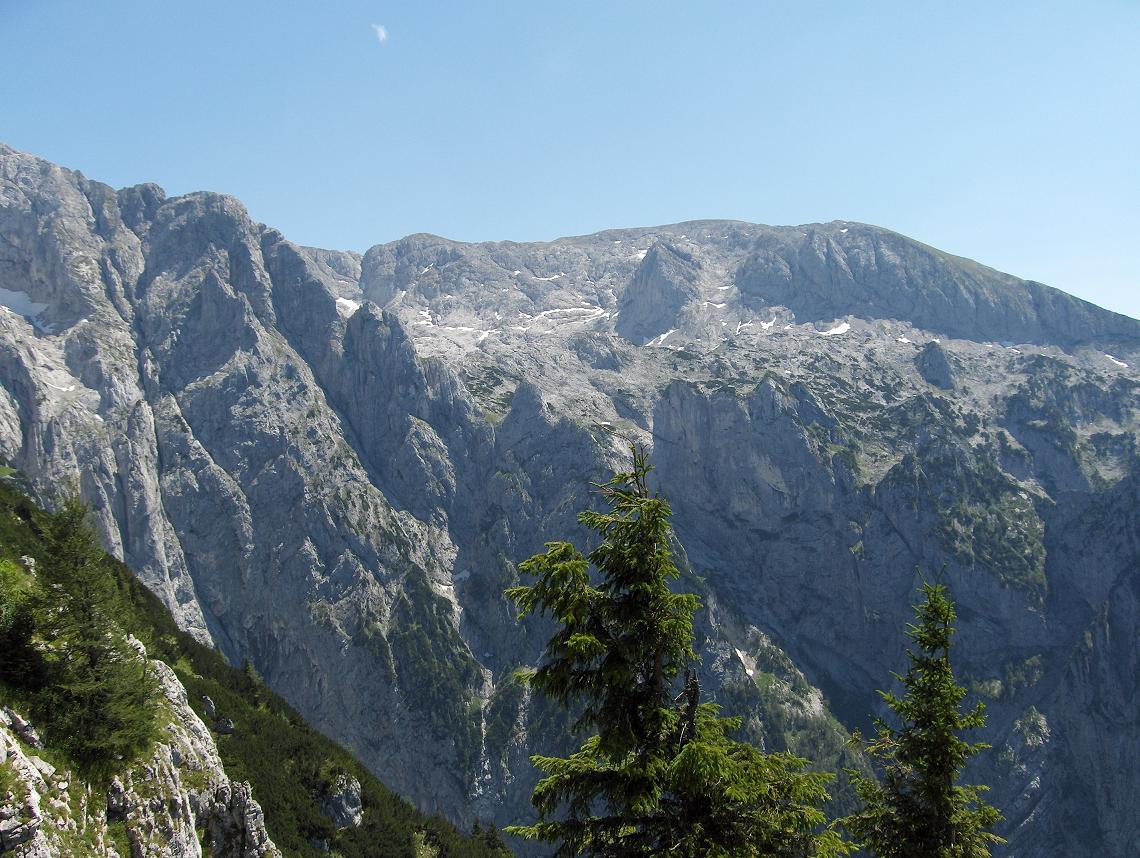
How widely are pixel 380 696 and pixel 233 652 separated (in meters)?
38.7

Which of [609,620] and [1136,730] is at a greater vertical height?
[609,620]

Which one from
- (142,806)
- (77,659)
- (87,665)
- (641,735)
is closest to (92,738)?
(87,665)

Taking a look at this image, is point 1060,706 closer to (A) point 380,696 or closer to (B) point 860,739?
(A) point 380,696

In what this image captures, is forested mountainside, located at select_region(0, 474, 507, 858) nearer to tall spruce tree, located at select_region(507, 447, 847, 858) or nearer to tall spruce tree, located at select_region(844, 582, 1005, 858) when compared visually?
tall spruce tree, located at select_region(507, 447, 847, 858)

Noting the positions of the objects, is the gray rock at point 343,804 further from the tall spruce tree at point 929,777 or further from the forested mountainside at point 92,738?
the tall spruce tree at point 929,777

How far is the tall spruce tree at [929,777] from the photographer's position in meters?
21.4

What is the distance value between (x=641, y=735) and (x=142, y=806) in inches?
1078

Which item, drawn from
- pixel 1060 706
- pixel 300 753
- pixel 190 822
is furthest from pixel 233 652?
pixel 1060 706

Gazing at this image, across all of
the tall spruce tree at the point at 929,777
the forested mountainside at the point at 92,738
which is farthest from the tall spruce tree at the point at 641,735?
the forested mountainside at the point at 92,738

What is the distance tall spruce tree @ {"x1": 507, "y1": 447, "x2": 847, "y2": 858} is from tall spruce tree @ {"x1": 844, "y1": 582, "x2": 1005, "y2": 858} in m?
6.44

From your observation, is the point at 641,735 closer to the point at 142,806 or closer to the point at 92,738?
the point at 92,738

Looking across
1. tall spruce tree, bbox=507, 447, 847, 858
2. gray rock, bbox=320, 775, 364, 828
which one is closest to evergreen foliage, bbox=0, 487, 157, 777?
tall spruce tree, bbox=507, 447, 847, 858

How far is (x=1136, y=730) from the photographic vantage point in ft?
611

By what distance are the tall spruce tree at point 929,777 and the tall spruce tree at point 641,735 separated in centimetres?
644
